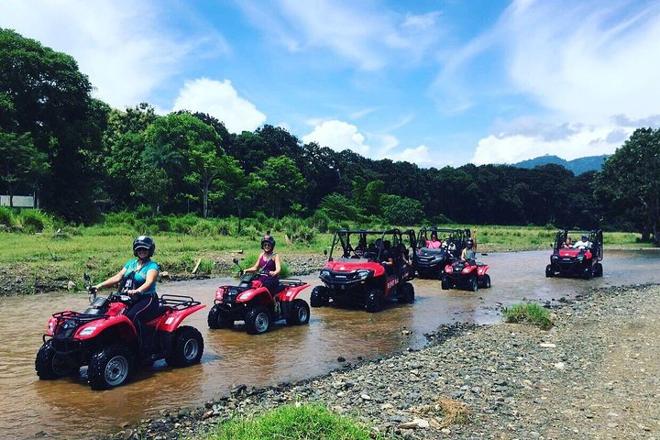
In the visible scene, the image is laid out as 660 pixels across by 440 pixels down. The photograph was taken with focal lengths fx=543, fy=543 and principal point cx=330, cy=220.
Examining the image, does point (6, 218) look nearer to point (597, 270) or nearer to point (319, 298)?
point (319, 298)

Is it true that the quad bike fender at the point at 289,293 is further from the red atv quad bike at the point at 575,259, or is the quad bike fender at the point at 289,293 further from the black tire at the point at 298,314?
the red atv quad bike at the point at 575,259

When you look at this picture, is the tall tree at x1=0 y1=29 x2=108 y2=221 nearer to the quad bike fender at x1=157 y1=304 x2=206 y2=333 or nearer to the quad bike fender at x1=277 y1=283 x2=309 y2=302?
the quad bike fender at x1=277 y1=283 x2=309 y2=302

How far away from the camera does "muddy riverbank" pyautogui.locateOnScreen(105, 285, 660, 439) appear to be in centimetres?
638

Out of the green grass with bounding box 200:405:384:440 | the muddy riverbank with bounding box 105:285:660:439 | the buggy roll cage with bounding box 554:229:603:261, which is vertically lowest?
the muddy riverbank with bounding box 105:285:660:439

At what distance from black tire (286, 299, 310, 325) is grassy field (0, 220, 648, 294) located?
9.18 m

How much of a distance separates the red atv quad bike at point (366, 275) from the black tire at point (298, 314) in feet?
5.68

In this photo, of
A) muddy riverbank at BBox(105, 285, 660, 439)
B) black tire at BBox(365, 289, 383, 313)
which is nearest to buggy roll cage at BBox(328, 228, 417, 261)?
black tire at BBox(365, 289, 383, 313)

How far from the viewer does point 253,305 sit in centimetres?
1191

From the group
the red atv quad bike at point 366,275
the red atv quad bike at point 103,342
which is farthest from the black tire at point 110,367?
the red atv quad bike at point 366,275

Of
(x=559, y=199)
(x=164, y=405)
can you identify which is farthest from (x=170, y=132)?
(x=559, y=199)

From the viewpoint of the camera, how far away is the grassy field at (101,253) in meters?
19.0

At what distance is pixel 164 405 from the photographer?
7578mm

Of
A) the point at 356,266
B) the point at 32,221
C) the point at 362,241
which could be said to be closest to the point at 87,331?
the point at 356,266

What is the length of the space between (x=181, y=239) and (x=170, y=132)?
2702 centimetres
